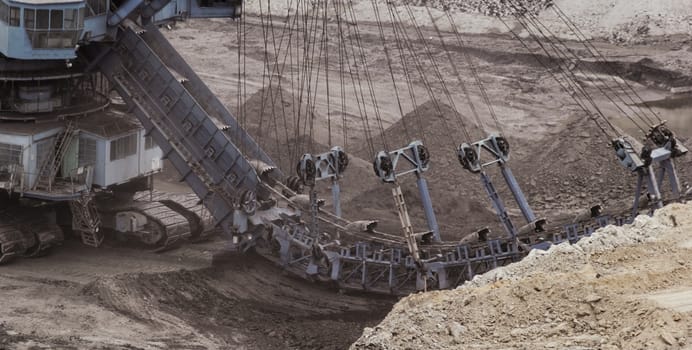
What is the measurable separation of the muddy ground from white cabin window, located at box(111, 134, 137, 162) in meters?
2.23

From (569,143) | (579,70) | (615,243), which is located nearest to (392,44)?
(579,70)

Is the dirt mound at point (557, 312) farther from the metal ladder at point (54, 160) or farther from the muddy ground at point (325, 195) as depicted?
the metal ladder at point (54, 160)

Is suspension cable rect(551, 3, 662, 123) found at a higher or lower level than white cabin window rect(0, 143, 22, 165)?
higher

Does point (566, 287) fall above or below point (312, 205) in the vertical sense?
below

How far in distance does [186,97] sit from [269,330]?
671 cm

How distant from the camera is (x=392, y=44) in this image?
52.9m

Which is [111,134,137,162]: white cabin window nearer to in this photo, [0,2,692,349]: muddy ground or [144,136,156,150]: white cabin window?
[144,136,156,150]: white cabin window

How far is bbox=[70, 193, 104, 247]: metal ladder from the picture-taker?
29891mm

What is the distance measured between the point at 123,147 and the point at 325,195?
6283 millimetres

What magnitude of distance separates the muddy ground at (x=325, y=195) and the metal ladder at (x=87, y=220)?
28 centimetres

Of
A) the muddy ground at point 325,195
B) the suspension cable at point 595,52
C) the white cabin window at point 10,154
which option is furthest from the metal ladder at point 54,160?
the suspension cable at point 595,52

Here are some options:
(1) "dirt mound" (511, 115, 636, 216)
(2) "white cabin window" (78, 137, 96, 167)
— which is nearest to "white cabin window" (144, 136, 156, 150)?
(2) "white cabin window" (78, 137, 96, 167)

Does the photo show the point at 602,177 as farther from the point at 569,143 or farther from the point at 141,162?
the point at 141,162

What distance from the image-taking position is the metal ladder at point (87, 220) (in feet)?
98.1
